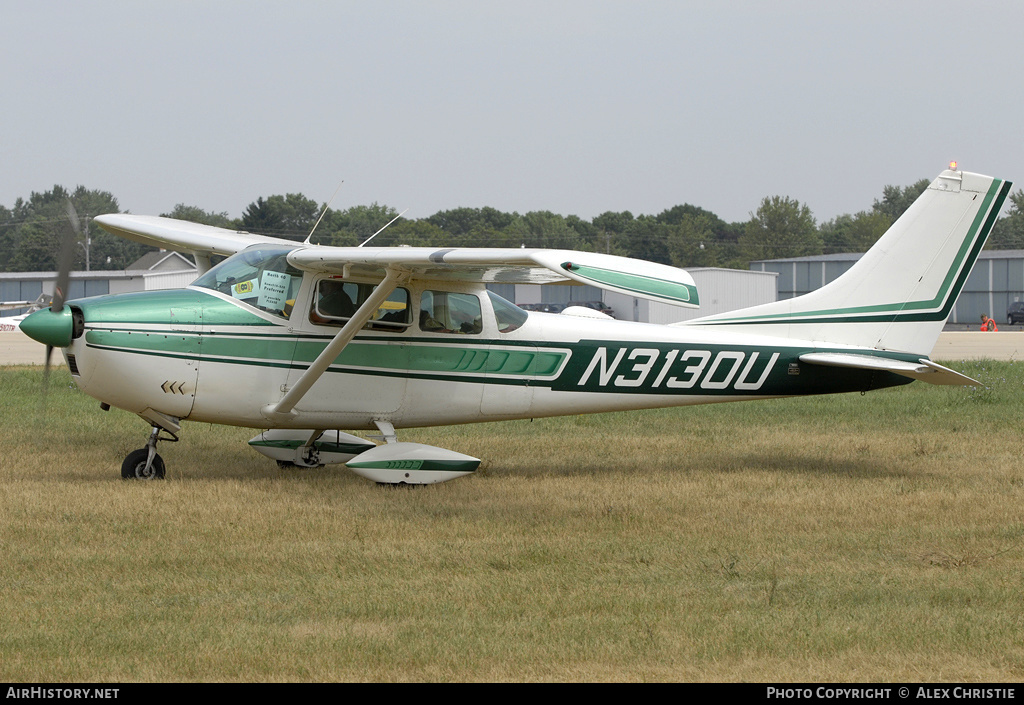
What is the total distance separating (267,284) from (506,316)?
240 cm

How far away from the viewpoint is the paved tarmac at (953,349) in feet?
93.3

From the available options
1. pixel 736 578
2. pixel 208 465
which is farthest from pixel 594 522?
pixel 208 465

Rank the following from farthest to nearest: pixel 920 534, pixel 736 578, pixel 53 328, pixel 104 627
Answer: pixel 53 328, pixel 920 534, pixel 736 578, pixel 104 627

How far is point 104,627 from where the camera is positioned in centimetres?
530

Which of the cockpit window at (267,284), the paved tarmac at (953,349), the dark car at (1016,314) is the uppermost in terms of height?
the cockpit window at (267,284)

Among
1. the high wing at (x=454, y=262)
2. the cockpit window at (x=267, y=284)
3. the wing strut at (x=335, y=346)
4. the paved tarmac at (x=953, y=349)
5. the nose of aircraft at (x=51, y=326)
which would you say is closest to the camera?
the high wing at (x=454, y=262)

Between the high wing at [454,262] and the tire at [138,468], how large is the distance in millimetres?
2460

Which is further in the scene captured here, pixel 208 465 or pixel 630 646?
pixel 208 465

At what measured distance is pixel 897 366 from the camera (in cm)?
1005

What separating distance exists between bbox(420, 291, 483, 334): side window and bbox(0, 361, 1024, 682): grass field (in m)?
1.55

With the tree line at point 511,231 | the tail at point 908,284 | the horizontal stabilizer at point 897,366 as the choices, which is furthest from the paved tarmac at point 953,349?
the tree line at point 511,231

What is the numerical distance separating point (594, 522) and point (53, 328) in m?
4.98

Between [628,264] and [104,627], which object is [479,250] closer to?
[628,264]

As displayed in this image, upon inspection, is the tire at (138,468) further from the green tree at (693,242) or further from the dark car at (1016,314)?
the green tree at (693,242)
